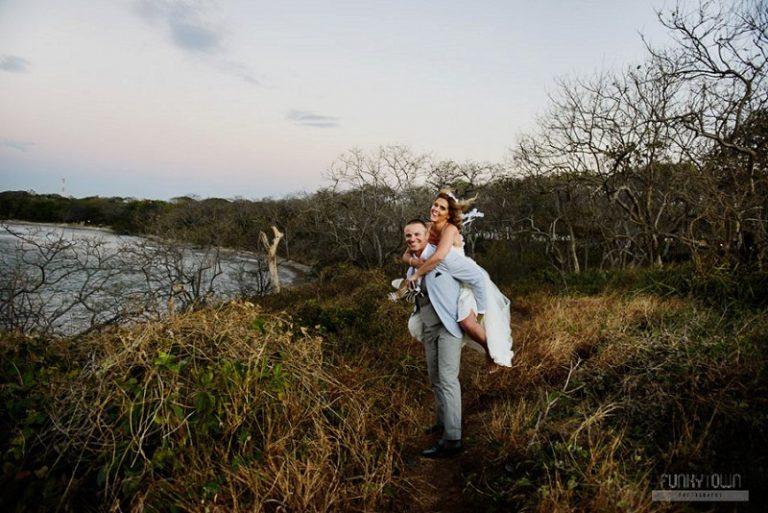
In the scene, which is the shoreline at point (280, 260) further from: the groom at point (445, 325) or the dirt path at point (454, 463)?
the groom at point (445, 325)

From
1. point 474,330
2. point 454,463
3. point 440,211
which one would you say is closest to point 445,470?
point 454,463

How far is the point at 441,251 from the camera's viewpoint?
3420 millimetres

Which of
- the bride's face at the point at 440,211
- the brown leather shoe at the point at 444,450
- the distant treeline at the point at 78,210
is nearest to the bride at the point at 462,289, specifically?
the bride's face at the point at 440,211

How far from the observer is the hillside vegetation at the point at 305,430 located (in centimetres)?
250

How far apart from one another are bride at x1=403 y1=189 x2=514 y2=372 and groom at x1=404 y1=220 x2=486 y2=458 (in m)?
0.07

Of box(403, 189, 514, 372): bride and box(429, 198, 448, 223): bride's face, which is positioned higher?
box(429, 198, 448, 223): bride's face

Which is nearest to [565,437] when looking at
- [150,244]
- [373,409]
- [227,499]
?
[373,409]

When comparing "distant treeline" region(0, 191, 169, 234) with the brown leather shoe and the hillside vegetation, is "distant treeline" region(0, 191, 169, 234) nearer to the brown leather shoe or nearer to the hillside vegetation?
the hillside vegetation

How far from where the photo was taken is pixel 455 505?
3.04 m

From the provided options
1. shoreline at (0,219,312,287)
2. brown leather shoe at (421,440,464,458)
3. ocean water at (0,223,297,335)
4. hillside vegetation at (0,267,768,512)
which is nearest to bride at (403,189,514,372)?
hillside vegetation at (0,267,768,512)

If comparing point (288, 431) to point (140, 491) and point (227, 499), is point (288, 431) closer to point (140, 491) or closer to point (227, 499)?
point (227, 499)

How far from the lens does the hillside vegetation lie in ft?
8.21

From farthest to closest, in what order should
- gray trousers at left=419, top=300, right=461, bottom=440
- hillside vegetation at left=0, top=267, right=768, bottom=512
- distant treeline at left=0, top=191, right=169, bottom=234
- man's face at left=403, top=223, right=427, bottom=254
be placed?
distant treeline at left=0, top=191, right=169, bottom=234 < man's face at left=403, top=223, right=427, bottom=254 < gray trousers at left=419, top=300, right=461, bottom=440 < hillside vegetation at left=0, top=267, right=768, bottom=512

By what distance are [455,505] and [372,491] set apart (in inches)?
23.5
